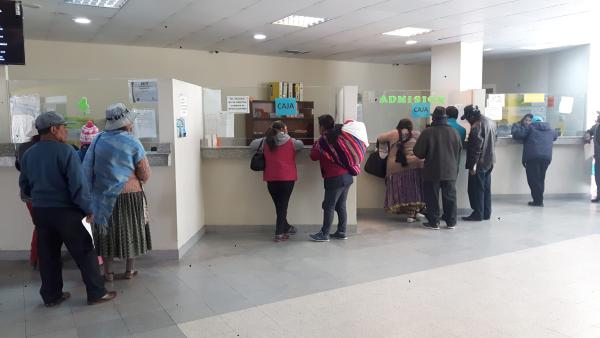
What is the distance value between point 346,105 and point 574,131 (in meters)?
5.09

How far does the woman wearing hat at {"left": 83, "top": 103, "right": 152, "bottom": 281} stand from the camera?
3.55 meters

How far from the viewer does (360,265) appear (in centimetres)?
429

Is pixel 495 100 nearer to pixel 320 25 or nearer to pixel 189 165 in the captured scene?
pixel 320 25

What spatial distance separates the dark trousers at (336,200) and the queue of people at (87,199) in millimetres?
1957

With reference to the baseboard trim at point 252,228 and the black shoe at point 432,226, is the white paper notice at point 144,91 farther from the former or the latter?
the black shoe at point 432,226

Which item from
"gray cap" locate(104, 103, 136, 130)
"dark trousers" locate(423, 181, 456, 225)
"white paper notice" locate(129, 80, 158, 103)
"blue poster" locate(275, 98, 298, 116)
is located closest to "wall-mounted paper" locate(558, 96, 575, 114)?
"dark trousers" locate(423, 181, 456, 225)

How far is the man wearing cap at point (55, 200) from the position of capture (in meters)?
3.17

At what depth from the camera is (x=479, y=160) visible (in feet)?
20.0

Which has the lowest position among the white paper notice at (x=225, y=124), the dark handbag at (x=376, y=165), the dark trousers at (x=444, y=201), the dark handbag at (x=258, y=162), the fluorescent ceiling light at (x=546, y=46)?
the dark trousers at (x=444, y=201)

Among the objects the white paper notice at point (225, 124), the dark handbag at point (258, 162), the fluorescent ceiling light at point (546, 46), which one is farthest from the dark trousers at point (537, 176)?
the white paper notice at point (225, 124)

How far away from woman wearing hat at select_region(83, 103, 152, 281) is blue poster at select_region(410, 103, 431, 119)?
4092 millimetres

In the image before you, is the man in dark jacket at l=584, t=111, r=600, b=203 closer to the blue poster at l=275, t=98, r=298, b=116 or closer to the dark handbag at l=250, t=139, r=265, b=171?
the blue poster at l=275, t=98, r=298, b=116

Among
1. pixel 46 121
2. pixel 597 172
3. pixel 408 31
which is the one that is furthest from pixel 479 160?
pixel 46 121

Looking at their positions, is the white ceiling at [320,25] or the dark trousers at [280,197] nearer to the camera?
the dark trousers at [280,197]
